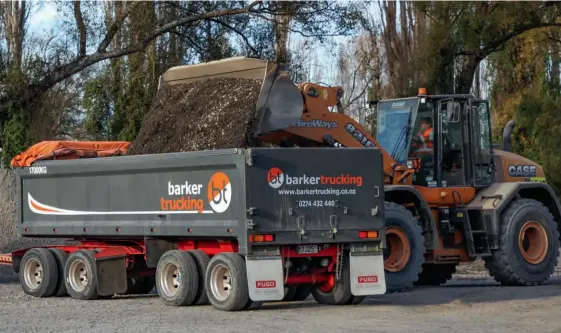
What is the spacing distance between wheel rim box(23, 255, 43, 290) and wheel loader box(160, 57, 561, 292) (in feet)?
12.0

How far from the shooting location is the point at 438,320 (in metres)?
12.0

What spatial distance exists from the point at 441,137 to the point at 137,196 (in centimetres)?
570

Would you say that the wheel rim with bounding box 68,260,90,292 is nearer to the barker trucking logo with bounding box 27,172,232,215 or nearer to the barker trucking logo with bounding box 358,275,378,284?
the barker trucking logo with bounding box 27,172,232,215

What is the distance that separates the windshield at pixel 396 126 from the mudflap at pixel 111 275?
5.02 meters

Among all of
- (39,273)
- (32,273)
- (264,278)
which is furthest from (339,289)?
(32,273)


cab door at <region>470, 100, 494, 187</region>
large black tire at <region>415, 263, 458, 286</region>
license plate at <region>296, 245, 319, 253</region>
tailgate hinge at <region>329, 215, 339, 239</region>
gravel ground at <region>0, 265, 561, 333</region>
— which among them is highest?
cab door at <region>470, 100, 494, 187</region>

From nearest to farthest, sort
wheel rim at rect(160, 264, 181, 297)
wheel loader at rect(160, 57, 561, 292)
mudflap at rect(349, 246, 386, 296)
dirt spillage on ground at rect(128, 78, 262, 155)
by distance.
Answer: mudflap at rect(349, 246, 386, 296) < wheel rim at rect(160, 264, 181, 297) < dirt spillage on ground at rect(128, 78, 262, 155) < wheel loader at rect(160, 57, 561, 292)

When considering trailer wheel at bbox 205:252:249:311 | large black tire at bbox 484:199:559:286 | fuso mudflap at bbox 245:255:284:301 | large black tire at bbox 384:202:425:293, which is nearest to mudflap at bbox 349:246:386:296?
fuso mudflap at bbox 245:255:284:301

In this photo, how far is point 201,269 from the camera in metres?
13.3

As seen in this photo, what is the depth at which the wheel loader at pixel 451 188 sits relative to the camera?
1545cm

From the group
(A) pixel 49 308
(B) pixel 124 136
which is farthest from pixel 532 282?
(B) pixel 124 136

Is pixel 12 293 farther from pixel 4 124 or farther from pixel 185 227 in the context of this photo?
pixel 4 124

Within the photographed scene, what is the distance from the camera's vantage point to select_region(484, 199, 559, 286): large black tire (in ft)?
55.5

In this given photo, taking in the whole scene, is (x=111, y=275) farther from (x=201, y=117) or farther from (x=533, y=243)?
(x=533, y=243)
